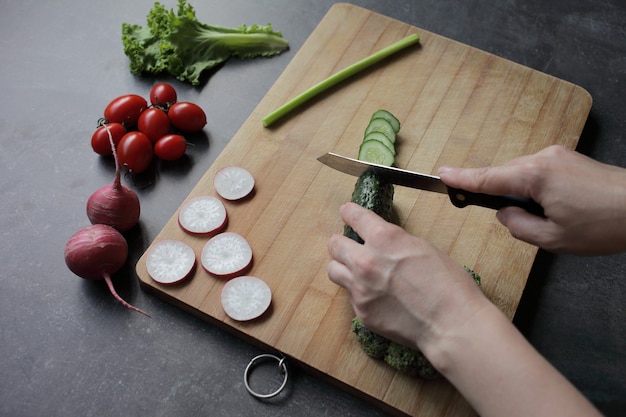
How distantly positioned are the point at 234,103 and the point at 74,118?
95 centimetres

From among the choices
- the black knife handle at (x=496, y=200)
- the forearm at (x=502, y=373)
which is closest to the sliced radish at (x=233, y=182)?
the black knife handle at (x=496, y=200)

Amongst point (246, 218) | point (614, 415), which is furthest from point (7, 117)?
point (614, 415)

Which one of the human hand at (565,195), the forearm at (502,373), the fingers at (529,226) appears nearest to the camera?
the forearm at (502,373)

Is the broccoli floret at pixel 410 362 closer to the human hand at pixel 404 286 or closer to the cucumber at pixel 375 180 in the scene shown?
the human hand at pixel 404 286

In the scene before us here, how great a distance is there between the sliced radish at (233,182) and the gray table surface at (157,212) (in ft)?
1.03

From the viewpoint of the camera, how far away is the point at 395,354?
301 cm

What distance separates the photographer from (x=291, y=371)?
3.26 meters

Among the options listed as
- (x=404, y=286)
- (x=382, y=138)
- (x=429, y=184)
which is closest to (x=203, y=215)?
(x=382, y=138)

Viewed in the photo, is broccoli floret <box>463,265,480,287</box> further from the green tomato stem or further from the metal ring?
the green tomato stem

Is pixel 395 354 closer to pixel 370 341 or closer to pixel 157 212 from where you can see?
pixel 370 341

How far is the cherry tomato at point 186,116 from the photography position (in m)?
3.93

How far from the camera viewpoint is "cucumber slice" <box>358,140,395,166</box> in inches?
143

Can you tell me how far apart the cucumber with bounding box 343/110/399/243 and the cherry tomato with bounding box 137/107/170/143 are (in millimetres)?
1123

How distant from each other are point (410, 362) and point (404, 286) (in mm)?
470
